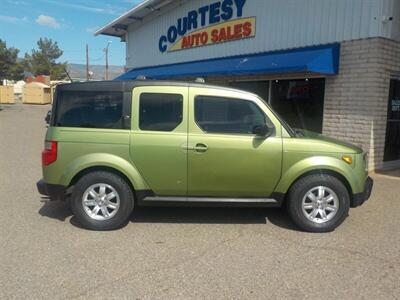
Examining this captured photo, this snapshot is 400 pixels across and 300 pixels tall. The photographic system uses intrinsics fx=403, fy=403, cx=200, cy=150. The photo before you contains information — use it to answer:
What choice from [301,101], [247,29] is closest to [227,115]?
[301,101]

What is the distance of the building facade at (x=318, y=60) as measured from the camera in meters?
8.61

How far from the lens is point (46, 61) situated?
9100cm

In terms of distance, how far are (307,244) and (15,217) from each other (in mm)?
3823

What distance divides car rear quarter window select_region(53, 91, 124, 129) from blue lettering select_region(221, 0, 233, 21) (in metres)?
8.47

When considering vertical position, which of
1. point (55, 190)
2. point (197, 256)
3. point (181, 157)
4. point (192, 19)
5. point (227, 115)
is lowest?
point (197, 256)

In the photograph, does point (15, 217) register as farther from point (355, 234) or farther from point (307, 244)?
point (355, 234)

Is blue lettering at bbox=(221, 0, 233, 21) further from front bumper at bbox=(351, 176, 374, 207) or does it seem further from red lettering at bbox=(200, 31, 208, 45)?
front bumper at bbox=(351, 176, 374, 207)

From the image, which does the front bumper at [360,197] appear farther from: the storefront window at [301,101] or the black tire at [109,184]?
the storefront window at [301,101]

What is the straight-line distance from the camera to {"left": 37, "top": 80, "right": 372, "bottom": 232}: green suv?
499cm

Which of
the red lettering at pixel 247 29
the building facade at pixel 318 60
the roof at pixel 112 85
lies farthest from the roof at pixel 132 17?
the roof at pixel 112 85

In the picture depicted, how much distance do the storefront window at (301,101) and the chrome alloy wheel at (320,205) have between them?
5150mm

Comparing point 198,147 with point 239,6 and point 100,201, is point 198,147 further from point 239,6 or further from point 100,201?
point 239,6

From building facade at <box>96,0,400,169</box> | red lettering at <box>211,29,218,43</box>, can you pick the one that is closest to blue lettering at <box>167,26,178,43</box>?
building facade at <box>96,0,400,169</box>

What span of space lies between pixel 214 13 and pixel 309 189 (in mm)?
9588
